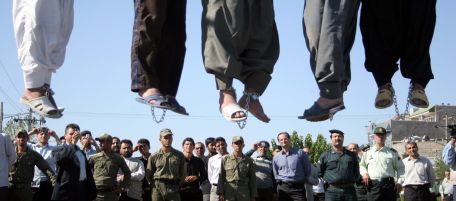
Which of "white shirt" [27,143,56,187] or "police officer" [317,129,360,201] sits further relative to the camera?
"police officer" [317,129,360,201]

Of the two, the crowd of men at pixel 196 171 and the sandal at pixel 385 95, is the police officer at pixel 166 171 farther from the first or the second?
the sandal at pixel 385 95

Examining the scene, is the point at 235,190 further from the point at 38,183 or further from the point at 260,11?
the point at 260,11

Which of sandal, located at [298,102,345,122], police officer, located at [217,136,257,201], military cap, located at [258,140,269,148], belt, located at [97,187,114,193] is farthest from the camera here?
military cap, located at [258,140,269,148]

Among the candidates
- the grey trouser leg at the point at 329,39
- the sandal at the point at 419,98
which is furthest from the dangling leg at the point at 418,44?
the grey trouser leg at the point at 329,39

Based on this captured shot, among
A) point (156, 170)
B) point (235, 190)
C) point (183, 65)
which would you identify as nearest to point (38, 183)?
point (156, 170)

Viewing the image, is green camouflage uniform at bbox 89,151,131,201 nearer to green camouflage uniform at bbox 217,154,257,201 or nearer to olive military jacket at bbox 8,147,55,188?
→ olive military jacket at bbox 8,147,55,188

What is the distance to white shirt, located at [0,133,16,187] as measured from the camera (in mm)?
10797

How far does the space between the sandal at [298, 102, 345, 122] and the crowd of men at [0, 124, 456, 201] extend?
18.9 feet

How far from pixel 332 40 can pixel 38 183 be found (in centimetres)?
868

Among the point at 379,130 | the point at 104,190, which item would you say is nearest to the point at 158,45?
the point at 104,190

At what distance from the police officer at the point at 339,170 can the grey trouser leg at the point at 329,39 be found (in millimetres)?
8078

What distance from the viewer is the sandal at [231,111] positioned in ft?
Result: 15.1

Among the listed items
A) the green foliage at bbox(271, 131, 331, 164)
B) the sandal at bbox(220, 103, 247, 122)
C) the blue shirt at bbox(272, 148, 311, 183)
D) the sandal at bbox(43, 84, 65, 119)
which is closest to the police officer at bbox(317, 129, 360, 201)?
the blue shirt at bbox(272, 148, 311, 183)

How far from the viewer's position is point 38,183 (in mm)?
12219
